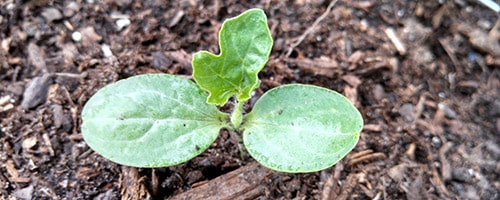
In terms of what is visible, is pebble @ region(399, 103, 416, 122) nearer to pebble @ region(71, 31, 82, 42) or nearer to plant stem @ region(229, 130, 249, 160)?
plant stem @ region(229, 130, 249, 160)

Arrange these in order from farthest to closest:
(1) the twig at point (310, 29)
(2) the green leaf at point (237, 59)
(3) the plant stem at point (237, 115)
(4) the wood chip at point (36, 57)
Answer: (1) the twig at point (310, 29)
(4) the wood chip at point (36, 57)
(3) the plant stem at point (237, 115)
(2) the green leaf at point (237, 59)

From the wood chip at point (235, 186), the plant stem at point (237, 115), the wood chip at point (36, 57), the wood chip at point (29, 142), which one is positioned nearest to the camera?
the plant stem at point (237, 115)

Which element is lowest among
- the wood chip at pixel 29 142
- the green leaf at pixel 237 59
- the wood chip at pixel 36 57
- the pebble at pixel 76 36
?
the wood chip at pixel 29 142

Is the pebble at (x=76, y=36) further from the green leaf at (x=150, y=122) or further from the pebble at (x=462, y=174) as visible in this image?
the pebble at (x=462, y=174)

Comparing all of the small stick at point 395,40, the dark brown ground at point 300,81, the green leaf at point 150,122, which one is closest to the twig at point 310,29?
the dark brown ground at point 300,81

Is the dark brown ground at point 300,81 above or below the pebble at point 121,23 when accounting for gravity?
below
